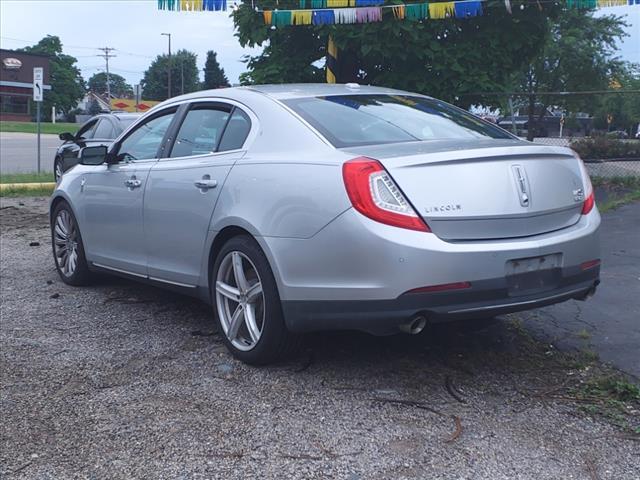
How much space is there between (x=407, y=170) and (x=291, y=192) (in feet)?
2.08

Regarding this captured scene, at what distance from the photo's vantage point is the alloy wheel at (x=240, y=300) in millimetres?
4422

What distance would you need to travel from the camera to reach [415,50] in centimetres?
1062

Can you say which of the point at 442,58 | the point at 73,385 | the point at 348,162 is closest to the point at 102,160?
the point at 73,385

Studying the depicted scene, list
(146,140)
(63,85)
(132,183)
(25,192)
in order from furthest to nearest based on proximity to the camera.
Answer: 1. (63,85)
2. (25,192)
3. (146,140)
4. (132,183)

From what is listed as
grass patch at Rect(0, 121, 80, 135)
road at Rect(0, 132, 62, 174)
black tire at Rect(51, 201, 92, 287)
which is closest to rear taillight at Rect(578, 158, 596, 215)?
black tire at Rect(51, 201, 92, 287)

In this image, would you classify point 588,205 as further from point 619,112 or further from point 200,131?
point 619,112

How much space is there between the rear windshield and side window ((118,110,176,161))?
1.32m

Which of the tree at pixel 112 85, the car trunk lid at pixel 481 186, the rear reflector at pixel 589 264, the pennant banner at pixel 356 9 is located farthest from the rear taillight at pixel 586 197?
the tree at pixel 112 85

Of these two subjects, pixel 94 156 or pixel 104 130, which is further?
pixel 104 130

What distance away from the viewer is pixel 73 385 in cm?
425

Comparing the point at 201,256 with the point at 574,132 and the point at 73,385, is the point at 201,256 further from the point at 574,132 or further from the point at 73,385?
the point at 574,132

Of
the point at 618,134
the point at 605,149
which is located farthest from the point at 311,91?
the point at 618,134

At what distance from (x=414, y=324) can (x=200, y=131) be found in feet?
7.13

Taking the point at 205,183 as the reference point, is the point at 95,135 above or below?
above
